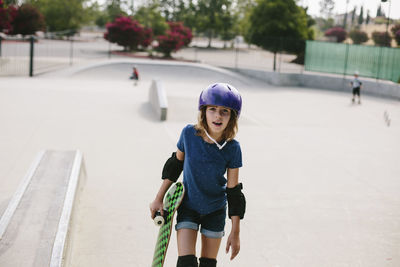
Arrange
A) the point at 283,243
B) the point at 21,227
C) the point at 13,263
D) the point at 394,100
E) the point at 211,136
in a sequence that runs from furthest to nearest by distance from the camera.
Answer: the point at 394,100, the point at 283,243, the point at 21,227, the point at 13,263, the point at 211,136

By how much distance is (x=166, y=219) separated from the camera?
3.11 m

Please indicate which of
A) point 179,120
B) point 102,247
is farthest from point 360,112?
point 102,247

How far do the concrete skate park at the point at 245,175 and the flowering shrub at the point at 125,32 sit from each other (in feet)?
60.5

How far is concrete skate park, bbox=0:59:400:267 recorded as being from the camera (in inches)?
181

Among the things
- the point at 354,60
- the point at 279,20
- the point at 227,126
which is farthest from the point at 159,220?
the point at 279,20

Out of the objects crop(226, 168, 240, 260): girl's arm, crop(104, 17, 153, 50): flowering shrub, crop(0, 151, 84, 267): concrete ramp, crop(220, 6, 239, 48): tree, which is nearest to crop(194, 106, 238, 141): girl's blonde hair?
crop(226, 168, 240, 260): girl's arm

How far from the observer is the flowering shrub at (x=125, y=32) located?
3519 cm

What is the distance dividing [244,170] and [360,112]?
10203 millimetres

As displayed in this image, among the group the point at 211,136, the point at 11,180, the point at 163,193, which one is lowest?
the point at 11,180

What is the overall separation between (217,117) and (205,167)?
34 centimetres

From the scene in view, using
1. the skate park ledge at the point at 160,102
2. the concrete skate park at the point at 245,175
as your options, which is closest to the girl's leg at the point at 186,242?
the concrete skate park at the point at 245,175

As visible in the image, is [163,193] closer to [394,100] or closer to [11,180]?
[11,180]

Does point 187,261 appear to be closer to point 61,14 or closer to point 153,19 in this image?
point 153,19

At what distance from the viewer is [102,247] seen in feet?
15.1
